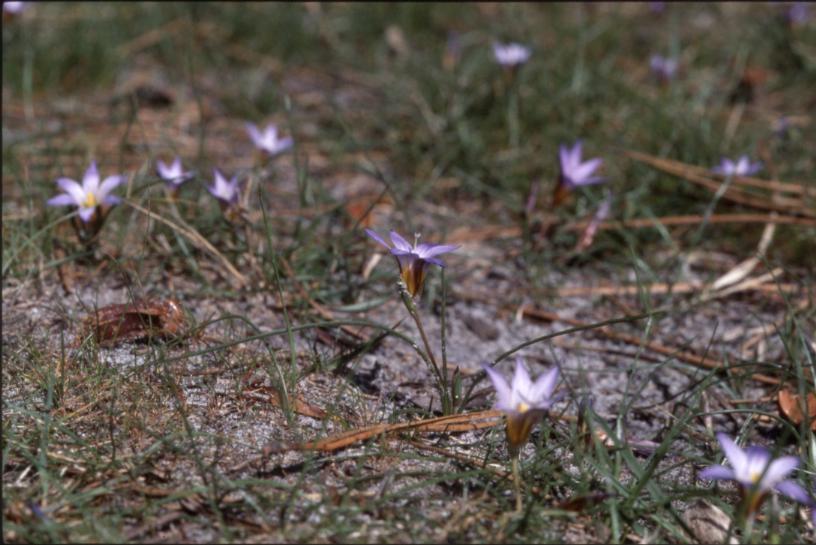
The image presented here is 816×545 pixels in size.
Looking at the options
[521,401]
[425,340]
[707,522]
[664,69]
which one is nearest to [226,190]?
[425,340]

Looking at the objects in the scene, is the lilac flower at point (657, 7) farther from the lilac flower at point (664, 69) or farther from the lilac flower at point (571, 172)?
the lilac flower at point (571, 172)

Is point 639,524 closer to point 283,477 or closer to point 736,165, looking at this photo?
point 283,477

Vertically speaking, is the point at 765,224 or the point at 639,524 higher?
the point at 765,224

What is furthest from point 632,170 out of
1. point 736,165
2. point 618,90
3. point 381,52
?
point 381,52

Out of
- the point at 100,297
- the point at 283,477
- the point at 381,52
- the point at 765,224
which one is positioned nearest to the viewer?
the point at 283,477

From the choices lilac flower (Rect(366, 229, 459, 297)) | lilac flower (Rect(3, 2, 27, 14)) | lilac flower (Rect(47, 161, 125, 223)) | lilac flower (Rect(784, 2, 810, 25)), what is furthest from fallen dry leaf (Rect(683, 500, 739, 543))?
lilac flower (Rect(784, 2, 810, 25))
